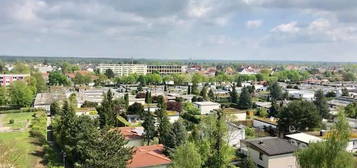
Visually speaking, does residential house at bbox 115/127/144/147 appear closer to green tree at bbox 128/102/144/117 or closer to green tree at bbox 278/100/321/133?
green tree at bbox 128/102/144/117

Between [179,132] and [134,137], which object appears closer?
[179,132]

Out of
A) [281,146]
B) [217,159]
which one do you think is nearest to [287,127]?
[281,146]

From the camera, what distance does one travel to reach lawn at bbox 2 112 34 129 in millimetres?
33228

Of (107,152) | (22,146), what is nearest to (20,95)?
(22,146)

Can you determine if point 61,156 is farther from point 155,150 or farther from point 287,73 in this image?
point 287,73

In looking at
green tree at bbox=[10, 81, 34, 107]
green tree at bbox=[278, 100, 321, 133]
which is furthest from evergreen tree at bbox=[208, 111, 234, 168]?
green tree at bbox=[10, 81, 34, 107]

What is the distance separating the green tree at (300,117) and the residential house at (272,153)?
716 centimetres

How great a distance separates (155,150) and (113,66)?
94.0 meters

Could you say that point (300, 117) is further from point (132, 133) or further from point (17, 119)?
point (17, 119)

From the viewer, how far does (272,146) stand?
20.3m

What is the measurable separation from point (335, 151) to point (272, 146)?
29.5 ft

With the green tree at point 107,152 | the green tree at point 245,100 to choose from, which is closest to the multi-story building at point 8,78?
the green tree at point 245,100

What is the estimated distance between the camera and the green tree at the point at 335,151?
1130 cm

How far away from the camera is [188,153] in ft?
40.9
